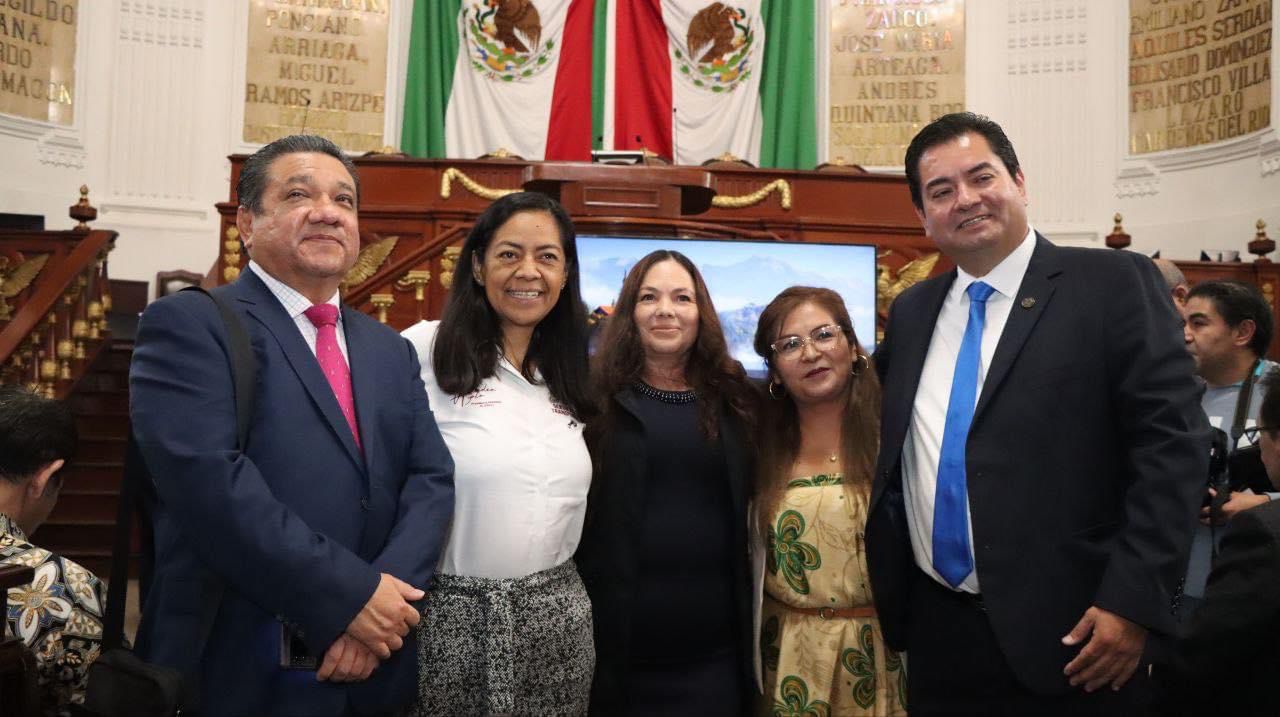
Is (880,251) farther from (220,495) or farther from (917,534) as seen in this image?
(220,495)

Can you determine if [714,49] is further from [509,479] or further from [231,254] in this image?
[509,479]

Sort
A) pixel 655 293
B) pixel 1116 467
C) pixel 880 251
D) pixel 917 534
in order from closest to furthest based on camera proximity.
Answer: pixel 1116 467
pixel 917 534
pixel 655 293
pixel 880 251

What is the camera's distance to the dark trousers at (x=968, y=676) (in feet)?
6.56

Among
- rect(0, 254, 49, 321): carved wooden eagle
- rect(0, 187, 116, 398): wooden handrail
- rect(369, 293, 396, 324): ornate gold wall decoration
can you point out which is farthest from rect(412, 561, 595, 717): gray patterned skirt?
rect(0, 254, 49, 321): carved wooden eagle

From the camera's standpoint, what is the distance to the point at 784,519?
258 centimetres

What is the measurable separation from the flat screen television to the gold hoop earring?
2366 millimetres

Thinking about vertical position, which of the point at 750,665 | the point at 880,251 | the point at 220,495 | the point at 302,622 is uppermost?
the point at 880,251

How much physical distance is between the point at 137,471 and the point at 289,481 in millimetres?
289

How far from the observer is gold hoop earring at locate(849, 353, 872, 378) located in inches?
106

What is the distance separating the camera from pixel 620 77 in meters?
10.5

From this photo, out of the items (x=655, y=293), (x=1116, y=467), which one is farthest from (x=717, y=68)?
(x=1116, y=467)

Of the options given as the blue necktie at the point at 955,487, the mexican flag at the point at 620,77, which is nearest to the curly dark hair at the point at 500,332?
the blue necktie at the point at 955,487

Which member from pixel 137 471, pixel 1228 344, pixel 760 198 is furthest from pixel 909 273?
pixel 137 471

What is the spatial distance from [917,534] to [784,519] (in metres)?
0.42
